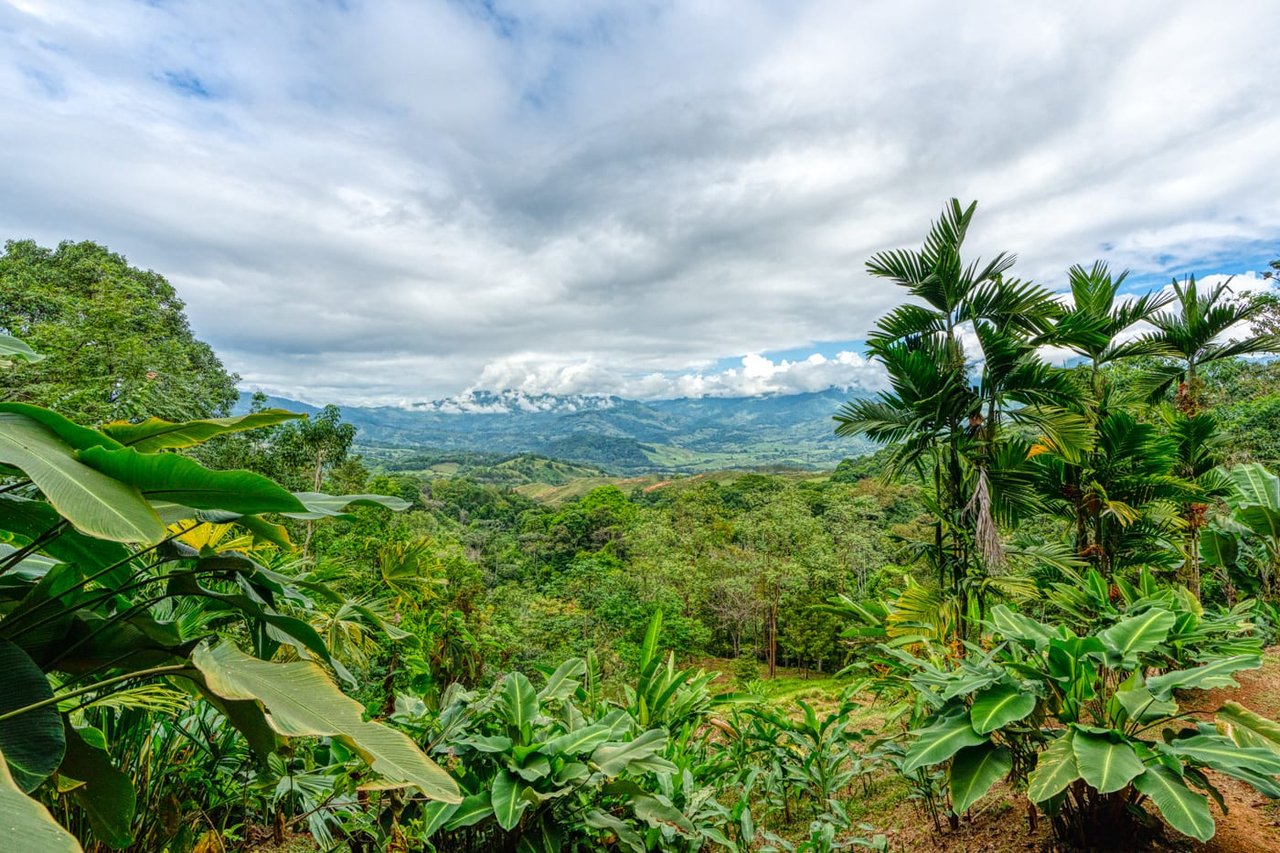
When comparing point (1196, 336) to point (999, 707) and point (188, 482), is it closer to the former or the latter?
point (999, 707)

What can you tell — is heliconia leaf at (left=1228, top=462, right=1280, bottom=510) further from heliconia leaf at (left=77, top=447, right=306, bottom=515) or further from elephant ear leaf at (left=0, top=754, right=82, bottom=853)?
elephant ear leaf at (left=0, top=754, right=82, bottom=853)

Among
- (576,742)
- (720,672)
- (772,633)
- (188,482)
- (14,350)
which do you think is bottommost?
(772,633)

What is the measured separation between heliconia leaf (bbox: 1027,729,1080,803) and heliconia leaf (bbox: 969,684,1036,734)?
4.2 inches

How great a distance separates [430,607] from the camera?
22.2 ft

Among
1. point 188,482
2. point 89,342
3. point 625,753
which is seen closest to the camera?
point 188,482

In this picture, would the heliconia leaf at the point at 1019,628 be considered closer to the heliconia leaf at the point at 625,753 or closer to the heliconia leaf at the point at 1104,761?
the heliconia leaf at the point at 1104,761

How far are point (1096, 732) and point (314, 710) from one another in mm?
2024

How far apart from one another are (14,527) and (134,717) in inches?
29.6

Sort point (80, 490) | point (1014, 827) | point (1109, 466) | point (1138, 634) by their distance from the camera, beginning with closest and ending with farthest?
point (80, 490) < point (1138, 634) < point (1014, 827) < point (1109, 466)

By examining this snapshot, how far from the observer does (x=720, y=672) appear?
3262 mm

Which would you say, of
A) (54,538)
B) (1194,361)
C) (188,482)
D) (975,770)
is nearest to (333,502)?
(188,482)

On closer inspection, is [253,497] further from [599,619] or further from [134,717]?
[599,619]

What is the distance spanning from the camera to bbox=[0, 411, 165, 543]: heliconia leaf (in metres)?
0.80

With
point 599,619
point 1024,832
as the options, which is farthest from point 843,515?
point 1024,832
